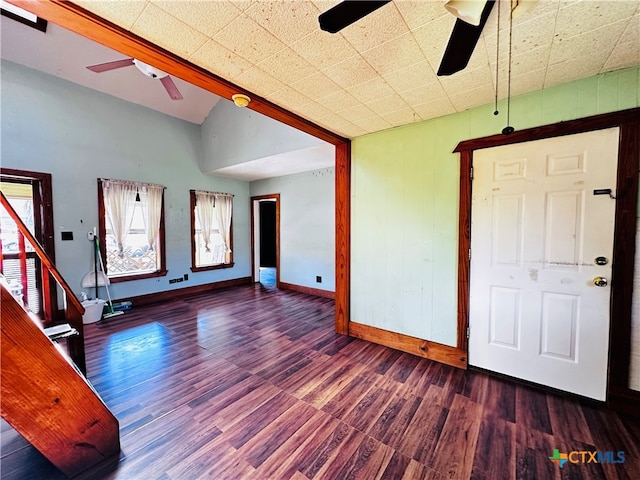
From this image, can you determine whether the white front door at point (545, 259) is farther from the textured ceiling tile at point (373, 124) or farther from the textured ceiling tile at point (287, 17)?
the textured ceiling tile at point (287, 17)

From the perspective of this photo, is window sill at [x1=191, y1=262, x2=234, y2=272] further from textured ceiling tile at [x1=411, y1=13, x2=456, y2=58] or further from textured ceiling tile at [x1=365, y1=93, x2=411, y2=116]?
textured ceiling tile at [x1=411, y1=13, x2=456, y2=58]

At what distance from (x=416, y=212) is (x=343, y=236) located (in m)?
0.92

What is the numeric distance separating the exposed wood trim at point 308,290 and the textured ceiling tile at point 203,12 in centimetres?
419

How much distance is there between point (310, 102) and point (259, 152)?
227 cm

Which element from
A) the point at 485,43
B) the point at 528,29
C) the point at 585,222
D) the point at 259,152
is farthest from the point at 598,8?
the point at 259,152

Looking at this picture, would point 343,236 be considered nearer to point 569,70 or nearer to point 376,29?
point 376,29

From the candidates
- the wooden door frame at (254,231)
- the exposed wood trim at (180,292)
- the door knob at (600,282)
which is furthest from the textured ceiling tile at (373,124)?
the exposed wood trim at (180,292)

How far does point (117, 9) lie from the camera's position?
124cm

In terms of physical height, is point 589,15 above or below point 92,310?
above

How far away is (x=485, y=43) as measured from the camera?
1.46m

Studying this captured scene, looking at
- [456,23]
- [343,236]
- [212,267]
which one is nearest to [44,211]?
[212,267]

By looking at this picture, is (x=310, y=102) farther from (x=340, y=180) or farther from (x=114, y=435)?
(x=114, y=435)

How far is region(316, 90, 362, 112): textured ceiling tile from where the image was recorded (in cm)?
206

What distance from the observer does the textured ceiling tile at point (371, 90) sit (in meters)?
1.88
